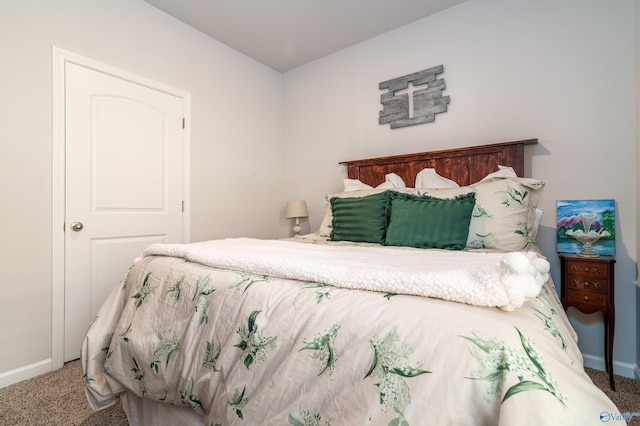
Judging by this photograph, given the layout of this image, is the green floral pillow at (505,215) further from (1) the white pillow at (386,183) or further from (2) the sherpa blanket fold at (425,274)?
(1) the white pillow at (386,183)

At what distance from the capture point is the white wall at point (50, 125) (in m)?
1.83

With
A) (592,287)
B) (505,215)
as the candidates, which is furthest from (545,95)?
(592,287)

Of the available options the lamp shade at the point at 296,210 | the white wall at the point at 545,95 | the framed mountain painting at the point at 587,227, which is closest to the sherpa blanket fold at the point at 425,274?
the framed mountain painting at the point at 587,227

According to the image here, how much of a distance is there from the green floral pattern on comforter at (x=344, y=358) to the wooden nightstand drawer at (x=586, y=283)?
127 centimetres

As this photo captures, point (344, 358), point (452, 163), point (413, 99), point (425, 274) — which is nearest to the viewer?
point (344, 358)

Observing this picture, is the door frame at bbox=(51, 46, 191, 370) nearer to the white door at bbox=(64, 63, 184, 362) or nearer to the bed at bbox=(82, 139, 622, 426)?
the white door at bbox=(64, 63, 184, 362)

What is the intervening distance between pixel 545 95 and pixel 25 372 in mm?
3830

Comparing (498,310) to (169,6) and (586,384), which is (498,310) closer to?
(586,384)

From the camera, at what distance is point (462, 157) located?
2.38 meters

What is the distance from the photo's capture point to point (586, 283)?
1785 mm

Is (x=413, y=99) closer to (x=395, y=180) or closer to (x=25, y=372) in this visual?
(x=395, y=180)

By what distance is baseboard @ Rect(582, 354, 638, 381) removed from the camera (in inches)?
73.5

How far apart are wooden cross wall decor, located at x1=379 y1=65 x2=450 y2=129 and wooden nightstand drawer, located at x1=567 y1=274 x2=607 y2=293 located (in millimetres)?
1512

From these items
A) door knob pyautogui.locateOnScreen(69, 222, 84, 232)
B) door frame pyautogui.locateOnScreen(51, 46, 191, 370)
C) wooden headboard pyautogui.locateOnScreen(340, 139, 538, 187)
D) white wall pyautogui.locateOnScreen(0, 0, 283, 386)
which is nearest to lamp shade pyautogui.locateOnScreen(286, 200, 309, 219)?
white wall pyautogui.locateOnScreen(0, 0, 283, 386)
